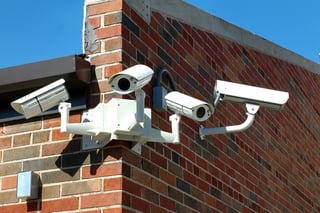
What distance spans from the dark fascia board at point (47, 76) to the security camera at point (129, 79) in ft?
1.27

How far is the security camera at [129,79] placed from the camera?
3.39m

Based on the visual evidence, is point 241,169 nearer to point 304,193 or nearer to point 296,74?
point 304,193

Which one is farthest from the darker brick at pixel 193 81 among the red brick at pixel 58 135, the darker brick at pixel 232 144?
the red brick at pixel 58 135

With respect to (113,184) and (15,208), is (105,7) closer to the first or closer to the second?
(113,184)

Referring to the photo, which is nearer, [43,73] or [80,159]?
[80,159]

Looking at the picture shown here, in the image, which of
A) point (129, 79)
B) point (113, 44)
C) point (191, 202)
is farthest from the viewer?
point (191, 202)

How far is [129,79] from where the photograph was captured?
340cm

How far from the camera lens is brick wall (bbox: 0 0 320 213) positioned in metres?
3.67

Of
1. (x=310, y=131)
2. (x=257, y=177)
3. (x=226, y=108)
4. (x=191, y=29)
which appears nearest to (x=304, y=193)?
(x=310, y=131)

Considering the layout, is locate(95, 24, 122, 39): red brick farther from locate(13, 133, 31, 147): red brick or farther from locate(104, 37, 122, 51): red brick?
locate(13, 133, 31, 147): red brick

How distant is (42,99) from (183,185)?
1283 mm

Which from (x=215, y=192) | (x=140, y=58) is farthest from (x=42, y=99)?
(x=215, y=192)

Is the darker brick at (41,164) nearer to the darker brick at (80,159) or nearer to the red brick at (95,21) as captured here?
the darker brick at (80,159)

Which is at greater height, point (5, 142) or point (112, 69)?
point (112, 69)
